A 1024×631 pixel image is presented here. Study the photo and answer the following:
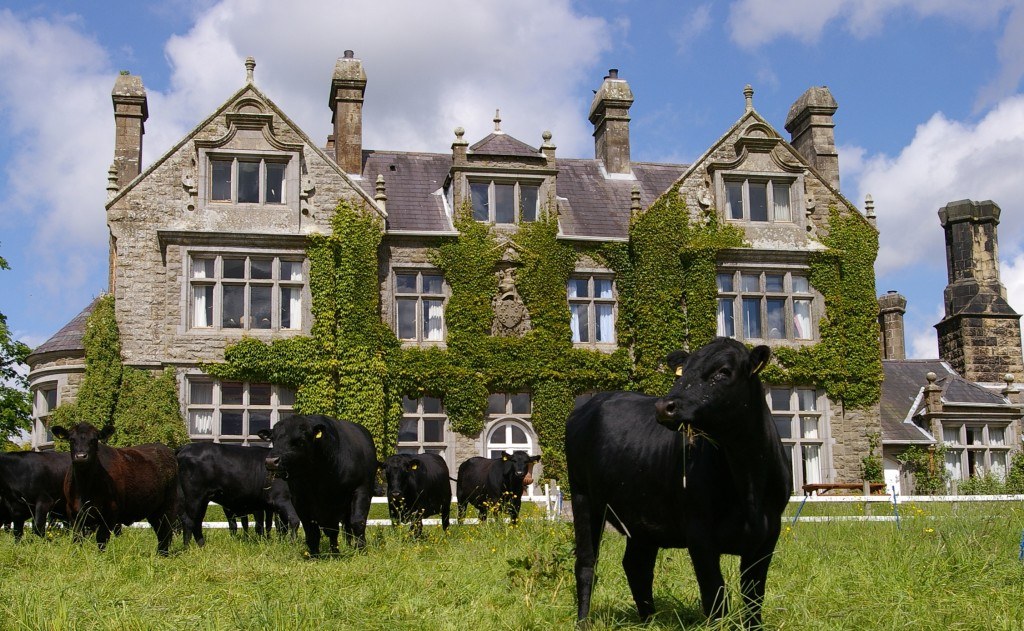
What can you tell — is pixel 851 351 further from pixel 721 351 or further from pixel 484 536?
pixel 721 351

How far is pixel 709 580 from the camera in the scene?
20.6 feet

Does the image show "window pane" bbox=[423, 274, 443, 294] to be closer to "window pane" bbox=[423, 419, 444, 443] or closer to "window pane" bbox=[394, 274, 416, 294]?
"window pane" bbox=[394, 274, 416, 294]

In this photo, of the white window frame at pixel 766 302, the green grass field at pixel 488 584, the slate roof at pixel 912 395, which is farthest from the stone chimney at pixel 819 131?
the green grass field at pixel 488 584

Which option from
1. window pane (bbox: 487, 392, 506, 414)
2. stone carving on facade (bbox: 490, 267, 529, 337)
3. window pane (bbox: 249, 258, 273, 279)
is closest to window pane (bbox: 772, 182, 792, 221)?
stone carving on facade (bbox: 490, 267, 529, 337)

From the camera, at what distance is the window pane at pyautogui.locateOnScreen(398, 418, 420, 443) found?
2584 centimetres

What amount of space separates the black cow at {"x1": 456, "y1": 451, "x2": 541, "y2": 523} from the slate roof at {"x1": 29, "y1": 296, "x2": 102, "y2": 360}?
447 inches

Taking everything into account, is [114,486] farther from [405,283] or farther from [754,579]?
[405,283]

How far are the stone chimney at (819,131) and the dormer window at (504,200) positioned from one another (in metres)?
8.70

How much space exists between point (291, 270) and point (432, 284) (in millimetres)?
3712

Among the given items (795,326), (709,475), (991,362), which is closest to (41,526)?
(709,475)

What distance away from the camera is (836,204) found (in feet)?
94.7

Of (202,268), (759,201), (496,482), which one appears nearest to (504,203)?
(759,201)

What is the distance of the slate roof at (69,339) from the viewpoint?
83.8 ft

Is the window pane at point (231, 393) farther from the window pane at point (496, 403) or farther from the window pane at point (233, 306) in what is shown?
the window pane at point (496, 403)
